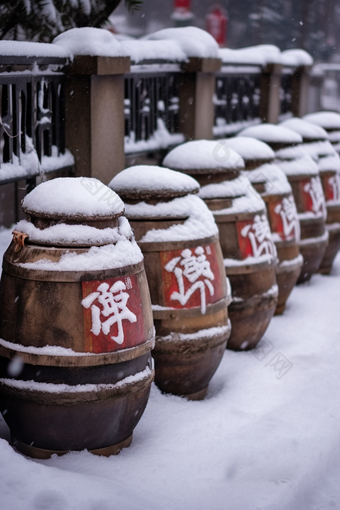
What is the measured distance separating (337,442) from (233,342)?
137 cm

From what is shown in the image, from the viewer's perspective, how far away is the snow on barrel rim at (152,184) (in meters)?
3.75

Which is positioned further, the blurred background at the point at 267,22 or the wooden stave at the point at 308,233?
the blurred background at the point at 267,22

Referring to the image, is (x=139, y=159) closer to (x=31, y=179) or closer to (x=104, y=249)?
(x=31, y=179)

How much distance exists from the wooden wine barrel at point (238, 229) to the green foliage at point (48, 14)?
9.45 ft

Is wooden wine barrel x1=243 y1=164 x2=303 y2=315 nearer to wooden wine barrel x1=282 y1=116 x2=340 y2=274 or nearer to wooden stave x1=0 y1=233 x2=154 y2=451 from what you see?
wooden wine barrel x1=282 y1=116 x2=340 y2=274

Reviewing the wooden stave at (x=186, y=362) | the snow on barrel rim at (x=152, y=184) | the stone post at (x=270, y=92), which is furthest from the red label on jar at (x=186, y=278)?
the stone post at (x=270, y=92)

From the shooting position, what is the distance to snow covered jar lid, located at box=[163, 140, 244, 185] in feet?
14.7

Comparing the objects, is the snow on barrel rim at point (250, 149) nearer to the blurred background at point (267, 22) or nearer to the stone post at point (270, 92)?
the stone post at point (270, 92)

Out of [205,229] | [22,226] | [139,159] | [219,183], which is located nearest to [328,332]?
[219,183]

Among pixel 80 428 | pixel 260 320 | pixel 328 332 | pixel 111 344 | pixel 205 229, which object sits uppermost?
pixel 205 229

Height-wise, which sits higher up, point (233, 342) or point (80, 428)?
point (80, 428)

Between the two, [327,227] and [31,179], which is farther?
[327,227]

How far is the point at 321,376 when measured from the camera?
178 inches

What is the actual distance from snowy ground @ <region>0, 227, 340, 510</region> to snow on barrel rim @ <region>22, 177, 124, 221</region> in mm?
1034
